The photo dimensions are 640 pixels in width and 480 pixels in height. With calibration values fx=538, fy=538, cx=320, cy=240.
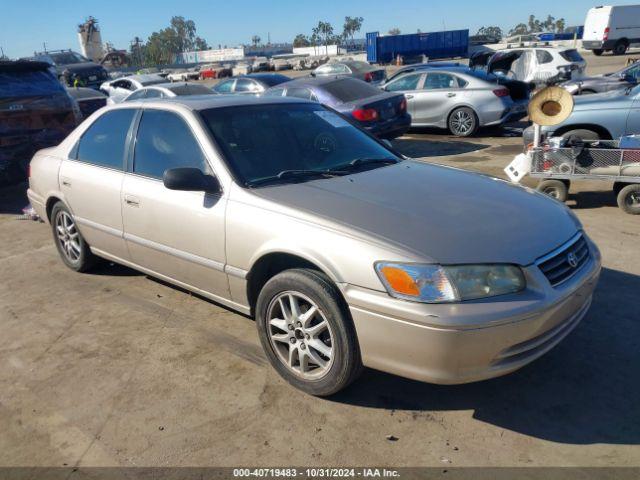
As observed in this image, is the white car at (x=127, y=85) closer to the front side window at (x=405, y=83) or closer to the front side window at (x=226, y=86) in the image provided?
the front side window at (x=226, y=86)

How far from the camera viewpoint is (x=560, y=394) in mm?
2982

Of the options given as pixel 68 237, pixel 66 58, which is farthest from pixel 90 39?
pixel 68 237

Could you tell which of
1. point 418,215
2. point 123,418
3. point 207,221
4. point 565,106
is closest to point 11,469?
point 123,418

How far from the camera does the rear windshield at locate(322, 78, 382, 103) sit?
9719 millimetres

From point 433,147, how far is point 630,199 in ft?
16.8

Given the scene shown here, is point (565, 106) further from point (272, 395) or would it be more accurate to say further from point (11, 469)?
point (11, 469)

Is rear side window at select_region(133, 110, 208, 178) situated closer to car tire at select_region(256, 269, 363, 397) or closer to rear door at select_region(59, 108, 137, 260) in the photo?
rear door at select_region(59, 108, 137, 260)

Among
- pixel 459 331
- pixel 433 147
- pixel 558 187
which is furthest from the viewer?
pixel 433 147

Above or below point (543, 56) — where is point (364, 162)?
above

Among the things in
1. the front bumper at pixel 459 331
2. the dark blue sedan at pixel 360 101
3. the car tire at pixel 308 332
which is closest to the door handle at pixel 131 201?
the car tire at pixel 308 332

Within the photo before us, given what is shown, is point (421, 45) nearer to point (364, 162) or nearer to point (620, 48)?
point (620, 48)

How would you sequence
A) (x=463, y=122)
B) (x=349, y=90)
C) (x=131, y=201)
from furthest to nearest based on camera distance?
(x=463, y=122) < (x=349, y=90) < (x=131, y=201)

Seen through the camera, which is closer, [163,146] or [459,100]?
[163,146]

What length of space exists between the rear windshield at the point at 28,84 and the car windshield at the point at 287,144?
19.2ft
